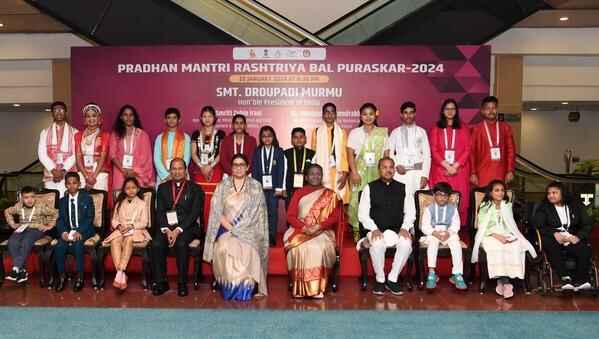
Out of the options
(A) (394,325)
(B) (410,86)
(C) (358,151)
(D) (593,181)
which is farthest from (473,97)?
(A) (394,325)

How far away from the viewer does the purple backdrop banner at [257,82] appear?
249 inches

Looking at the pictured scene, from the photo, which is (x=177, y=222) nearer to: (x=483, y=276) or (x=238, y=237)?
(x=238, y=237)

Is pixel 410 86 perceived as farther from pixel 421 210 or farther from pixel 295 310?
pixel 295 310

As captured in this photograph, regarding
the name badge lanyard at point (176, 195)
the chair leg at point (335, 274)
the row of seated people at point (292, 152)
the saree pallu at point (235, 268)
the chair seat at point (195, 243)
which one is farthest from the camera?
the row of seated people at point (292, 152)

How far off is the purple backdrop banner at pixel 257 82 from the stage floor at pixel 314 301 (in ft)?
8.08

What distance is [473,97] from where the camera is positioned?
630cm

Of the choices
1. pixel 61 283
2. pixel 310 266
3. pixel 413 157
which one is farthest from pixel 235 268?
pixel 413 157

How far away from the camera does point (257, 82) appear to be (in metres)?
6.41

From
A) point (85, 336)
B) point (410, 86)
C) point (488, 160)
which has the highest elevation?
point (410, 86)

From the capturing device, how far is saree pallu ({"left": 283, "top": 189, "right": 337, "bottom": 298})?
14.3ft

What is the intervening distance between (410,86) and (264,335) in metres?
3.94

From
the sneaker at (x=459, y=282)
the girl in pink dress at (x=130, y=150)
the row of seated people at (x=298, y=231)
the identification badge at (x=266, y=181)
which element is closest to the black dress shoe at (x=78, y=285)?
the row of seated people at (x=298, y=231)

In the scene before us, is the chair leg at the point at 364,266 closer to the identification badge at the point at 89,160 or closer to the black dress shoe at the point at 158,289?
the black dress shoe at the point at 158,289

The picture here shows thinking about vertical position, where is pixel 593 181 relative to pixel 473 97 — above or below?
below
